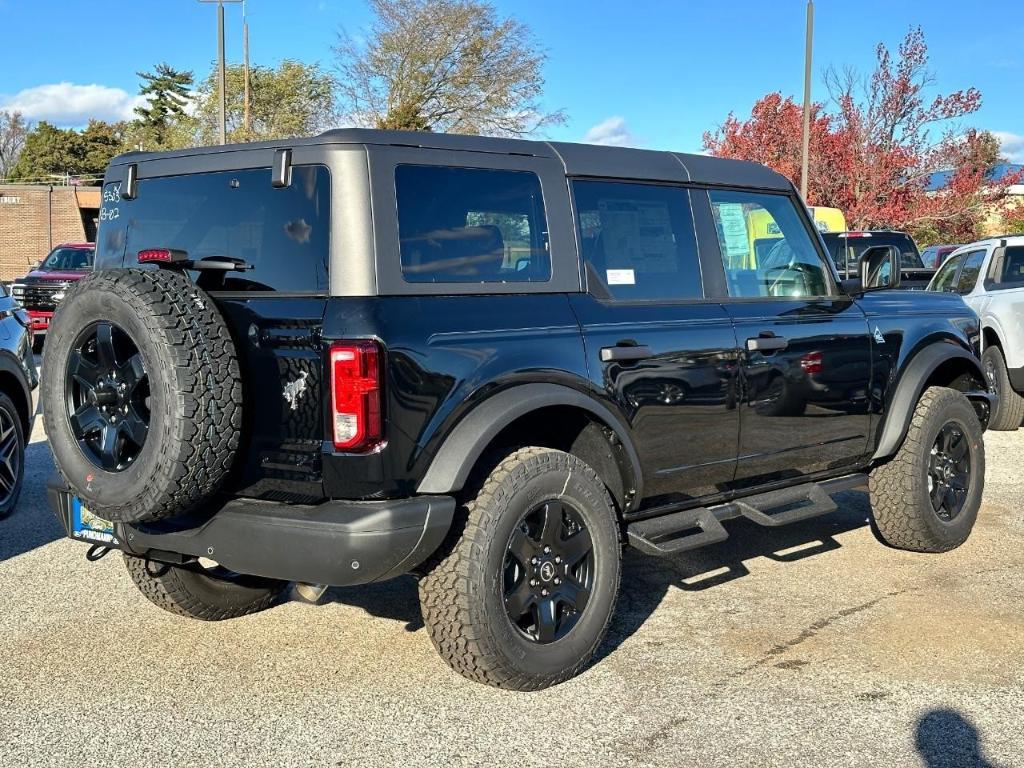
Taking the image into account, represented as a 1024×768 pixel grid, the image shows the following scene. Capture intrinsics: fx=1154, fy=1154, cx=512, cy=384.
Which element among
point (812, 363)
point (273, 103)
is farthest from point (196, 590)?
point (273, 103)

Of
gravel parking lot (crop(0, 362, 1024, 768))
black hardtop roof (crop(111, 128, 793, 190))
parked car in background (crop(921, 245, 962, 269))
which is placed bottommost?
gravel parking lot (crop(0, 362, 1024, 768))

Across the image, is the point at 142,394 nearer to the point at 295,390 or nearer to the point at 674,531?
the point at 295,390

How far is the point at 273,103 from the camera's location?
42.5m

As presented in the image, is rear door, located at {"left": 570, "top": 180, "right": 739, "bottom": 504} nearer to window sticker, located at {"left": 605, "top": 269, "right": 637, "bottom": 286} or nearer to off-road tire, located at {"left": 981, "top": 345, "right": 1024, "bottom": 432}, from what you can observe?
window sticker, located at {"left": 605, "top": 269, "right": 637, "bottom": 286}

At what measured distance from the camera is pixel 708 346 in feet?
15.9

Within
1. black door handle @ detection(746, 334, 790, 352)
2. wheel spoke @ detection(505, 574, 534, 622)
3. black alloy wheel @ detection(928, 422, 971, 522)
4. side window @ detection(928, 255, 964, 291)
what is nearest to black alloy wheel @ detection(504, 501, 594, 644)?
wheel spoke @ detection(505, 574, 534, 622)

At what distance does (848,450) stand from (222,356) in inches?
129

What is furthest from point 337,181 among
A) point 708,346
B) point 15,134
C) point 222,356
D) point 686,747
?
point 15,134

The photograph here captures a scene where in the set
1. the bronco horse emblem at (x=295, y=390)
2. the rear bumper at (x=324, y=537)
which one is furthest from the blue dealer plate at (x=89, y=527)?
the bronco horse emblem at (x=295, y=390)

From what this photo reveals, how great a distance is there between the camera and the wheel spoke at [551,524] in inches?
167

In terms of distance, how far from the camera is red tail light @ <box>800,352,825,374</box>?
5.32 meters

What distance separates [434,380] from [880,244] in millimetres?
11158

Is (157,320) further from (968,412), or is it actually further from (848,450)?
(968,412)

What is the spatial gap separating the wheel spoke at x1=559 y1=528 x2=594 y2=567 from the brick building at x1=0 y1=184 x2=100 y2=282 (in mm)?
51184
